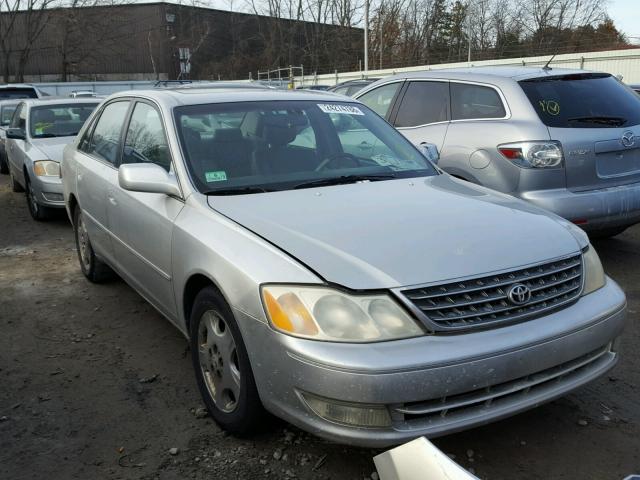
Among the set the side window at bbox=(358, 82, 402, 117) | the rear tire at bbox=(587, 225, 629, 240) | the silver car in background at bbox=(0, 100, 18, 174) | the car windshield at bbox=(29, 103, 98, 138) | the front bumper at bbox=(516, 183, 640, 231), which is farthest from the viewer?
the silver car in background at bbox=(0, 100, 18, 174)

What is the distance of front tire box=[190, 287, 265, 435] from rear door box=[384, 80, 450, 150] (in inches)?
136

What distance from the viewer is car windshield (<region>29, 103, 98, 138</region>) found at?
350 inches

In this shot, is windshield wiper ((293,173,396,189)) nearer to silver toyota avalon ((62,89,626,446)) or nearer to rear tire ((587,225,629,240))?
silver toyota avalon ((62,89,626,446))

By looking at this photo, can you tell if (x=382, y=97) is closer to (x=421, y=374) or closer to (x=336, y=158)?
(x=336, y=158)

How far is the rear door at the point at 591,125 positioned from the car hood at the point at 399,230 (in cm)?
197

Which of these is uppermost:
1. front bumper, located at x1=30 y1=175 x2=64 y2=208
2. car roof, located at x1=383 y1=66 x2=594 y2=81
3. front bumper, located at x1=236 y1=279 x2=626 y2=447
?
car roof, located at x1=383 y1=66 x2=594 y2=81

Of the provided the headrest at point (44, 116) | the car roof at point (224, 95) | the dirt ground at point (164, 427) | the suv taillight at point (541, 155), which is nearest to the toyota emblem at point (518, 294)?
the dirt ground at point (164, 427)

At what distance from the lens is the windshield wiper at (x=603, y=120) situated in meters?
5.20

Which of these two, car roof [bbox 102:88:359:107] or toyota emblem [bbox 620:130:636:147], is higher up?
car roof [bbox 102:88:359:107]

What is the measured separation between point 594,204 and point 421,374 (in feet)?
11.0

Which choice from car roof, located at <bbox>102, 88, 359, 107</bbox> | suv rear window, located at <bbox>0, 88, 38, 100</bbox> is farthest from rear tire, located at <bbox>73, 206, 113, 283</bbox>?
suv rear window, located at <bbox>0, 88, 38, 100</bbox>

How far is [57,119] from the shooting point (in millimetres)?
9102

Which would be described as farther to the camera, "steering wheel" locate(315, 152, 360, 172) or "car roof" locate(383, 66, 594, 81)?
"car roof" locate(383, 66, 594, 81)

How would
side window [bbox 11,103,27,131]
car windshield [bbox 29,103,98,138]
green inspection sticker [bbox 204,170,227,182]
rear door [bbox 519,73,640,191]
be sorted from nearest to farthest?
green inspection sticker [bbox 204,170,227,182] → rear door [bbox 519,73,640,191] → car windshield [bbox 29,103,98,138] → side window [bbox 11,103,27,131]
